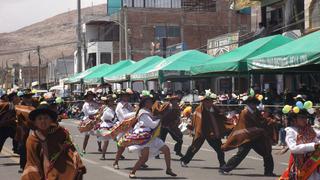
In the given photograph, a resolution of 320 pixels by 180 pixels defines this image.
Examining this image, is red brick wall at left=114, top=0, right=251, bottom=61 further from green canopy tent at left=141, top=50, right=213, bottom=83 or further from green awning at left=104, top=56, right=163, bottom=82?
green canopy tent at left=141, top=50, right=213, bottom=83

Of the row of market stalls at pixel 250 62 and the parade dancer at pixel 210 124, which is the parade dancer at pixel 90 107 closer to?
the parade dancer at pixel 210 124

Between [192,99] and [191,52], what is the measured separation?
3.48 meters

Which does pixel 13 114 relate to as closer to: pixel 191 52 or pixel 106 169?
pixel 106 169

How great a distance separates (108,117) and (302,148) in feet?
29.5

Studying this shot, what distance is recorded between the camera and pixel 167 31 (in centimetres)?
6400

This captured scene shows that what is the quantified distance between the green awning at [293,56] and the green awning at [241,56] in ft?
1.81

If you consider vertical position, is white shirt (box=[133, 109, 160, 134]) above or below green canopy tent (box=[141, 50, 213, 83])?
below

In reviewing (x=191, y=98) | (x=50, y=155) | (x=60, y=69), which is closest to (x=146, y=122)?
(x=50, y=155)

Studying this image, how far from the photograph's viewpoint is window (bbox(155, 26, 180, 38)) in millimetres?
63559

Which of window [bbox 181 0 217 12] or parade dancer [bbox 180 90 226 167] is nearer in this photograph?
parade dancer [bbox 180 90 226 167]

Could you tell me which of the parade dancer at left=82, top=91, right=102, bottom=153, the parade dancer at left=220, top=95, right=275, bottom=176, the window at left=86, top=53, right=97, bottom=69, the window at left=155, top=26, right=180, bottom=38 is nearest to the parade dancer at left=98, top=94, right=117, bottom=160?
the parade dancer at left=82, top=91, right=102, bottom=153

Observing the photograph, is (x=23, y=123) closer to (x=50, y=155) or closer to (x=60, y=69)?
(x=50, y=155)

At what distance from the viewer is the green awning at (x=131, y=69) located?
3316 centimetres

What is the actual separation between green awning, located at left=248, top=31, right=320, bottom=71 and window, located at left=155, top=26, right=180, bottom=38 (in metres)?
43.4
